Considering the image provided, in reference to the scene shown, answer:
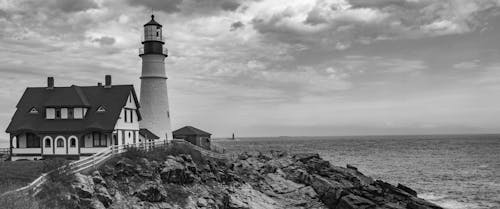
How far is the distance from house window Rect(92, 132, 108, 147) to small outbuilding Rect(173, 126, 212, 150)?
1260 cm

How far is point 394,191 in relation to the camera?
3547cm

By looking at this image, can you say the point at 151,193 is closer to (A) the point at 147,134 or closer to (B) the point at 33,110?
(A) the point at 147,134

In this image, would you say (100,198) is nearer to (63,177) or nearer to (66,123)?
(63,177)

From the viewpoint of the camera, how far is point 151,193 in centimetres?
2842

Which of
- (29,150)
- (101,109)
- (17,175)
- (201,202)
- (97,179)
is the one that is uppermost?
(101,109)

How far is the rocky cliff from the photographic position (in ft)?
90.5

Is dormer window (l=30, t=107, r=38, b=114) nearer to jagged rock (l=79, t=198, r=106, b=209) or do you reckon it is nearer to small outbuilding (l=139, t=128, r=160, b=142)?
small outbuilding (l=139, t=128, r=160, b=142)

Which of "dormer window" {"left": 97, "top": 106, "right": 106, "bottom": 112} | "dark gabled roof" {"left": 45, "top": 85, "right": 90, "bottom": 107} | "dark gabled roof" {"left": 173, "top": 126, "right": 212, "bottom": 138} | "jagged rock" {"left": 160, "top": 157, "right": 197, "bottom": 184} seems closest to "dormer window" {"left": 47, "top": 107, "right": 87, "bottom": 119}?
"dark gabled roof" {"left": 45, "top": 85, "right": 90, "bottom": 107}

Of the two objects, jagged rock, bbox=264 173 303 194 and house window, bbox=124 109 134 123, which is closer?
jagged rock, bbox=264 173 303 194

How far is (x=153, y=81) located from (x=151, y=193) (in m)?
18.7

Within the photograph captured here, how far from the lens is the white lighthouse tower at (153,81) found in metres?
45.2

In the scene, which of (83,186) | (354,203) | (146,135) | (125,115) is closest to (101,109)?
(125,115)

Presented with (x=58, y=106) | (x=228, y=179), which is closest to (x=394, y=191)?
(x=228, y=179)

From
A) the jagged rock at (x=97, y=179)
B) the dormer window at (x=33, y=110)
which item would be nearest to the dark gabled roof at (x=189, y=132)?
the dormer window at (x=33, y=110)
